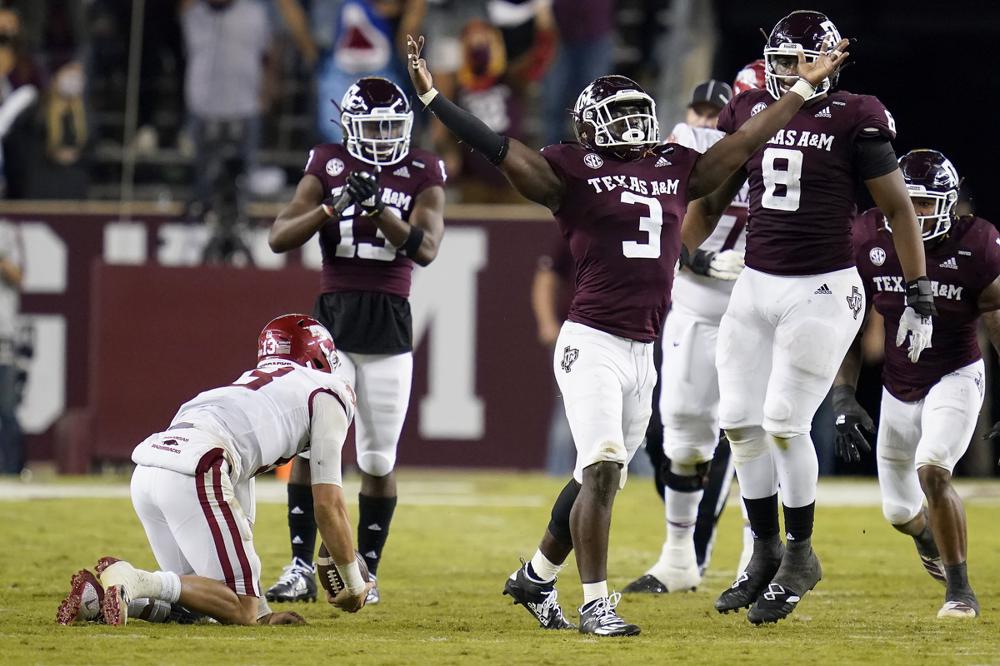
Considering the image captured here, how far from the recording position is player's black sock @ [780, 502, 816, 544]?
6.66m

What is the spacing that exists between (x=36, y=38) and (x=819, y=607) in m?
10.3

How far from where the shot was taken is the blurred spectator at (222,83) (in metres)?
13.6

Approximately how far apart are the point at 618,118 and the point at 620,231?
0.42 metres

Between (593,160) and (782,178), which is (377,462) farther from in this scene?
(782,178)

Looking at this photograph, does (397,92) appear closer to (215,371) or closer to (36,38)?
(215,371)

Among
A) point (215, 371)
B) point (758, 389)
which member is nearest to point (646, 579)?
point (758, 389)

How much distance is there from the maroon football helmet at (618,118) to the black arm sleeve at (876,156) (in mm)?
812

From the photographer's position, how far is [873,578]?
8.30 meters

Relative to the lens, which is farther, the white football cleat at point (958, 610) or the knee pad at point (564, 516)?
the white football cleat at point (958, 610)

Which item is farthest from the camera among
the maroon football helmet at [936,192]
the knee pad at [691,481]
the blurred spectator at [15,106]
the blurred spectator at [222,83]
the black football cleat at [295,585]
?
the blurred spectator at [15,106]

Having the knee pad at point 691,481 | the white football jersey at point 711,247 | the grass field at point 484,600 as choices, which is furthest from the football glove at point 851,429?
the white football jersey at point 711,247

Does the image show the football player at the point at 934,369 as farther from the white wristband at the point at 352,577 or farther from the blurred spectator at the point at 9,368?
the blurred spectator at the point at 9,368

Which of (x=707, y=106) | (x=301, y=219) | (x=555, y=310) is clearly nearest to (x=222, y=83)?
(x=555, y=310)

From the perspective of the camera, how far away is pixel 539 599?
6.41 metres
